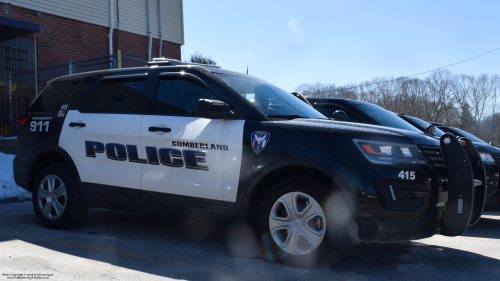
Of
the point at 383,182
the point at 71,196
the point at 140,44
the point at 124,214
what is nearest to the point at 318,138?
the point at 383,182

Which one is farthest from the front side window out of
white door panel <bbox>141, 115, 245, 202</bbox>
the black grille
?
the black grille

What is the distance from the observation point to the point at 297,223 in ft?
12.7

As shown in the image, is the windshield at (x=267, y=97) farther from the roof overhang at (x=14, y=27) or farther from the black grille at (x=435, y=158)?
the roof overhang at (x=14, y=27)

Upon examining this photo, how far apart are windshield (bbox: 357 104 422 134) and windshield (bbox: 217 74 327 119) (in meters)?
2.53

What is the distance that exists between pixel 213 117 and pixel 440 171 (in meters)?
2.06

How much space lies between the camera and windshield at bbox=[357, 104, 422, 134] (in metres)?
7.12

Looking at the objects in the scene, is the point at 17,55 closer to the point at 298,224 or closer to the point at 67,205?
the point at 67,205

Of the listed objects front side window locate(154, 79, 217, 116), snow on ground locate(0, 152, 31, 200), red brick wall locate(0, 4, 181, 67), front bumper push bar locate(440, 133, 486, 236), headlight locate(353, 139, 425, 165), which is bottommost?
snow on ground locate(0, 152, 31, 200)

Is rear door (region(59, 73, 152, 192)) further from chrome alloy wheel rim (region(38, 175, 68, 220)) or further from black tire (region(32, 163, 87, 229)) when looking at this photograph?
chrome alloy wheel rim (region(38, 175, 68, 220))

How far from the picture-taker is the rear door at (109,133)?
4781 mm

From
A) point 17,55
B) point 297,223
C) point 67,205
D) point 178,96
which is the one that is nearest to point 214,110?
point 178,96

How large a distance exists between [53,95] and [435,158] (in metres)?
4.60

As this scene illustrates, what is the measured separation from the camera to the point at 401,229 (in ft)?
11.8

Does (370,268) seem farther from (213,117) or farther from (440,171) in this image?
(213,117)
